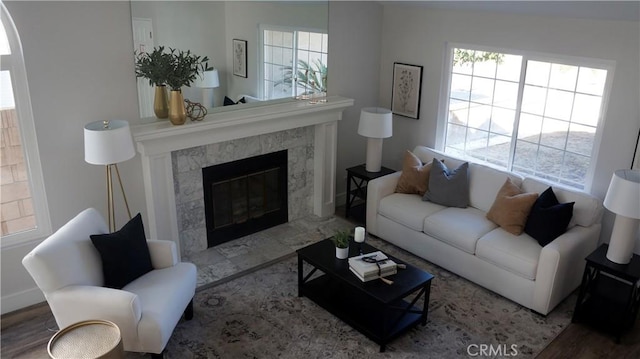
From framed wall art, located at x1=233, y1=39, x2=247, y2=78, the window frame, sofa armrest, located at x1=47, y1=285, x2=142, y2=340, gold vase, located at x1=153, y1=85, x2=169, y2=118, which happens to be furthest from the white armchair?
the window frame

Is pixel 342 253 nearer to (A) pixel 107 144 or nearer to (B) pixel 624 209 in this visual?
(A) pixel 107 144

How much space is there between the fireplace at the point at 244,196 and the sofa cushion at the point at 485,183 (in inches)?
76.6

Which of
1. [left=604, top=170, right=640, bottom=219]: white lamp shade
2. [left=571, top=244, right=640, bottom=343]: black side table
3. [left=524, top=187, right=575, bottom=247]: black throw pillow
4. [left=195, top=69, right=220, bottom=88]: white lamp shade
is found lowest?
[left=571, top=244, right=640, bottom=343]: black side table

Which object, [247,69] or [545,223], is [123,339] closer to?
[247,69]

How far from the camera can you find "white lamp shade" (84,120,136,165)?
3.65 metres

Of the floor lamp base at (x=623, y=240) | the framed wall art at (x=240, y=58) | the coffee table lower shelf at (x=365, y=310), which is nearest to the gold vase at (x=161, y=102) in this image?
the framed wall art at (x=240, y=58)

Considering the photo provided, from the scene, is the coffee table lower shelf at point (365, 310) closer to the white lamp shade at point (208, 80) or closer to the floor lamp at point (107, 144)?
the floor lamp at point (107, 144)

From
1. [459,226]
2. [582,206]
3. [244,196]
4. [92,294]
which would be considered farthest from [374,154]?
[92,294]

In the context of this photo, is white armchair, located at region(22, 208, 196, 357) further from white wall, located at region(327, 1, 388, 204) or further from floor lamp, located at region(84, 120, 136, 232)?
white wall, located at region(327, 1, 388, 204)

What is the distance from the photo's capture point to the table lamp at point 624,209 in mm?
3582

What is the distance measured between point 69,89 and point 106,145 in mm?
616

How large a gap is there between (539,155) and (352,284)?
2.40 m

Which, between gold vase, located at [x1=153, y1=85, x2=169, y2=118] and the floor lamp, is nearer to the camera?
the floor lamp

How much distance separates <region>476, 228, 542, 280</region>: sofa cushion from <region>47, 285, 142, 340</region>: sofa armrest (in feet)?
9.15
